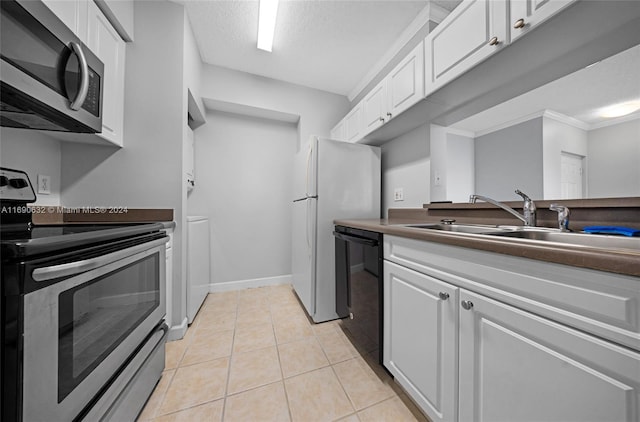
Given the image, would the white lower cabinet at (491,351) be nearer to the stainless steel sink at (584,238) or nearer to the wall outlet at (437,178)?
the stainless steel sink at (584,238)

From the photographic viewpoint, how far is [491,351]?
0.66m

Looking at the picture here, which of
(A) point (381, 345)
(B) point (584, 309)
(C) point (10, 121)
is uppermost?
(C) point (10, 121)

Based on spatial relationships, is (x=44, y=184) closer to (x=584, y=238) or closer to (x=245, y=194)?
(x=245, y=194)

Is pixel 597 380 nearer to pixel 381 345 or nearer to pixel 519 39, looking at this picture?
pixel 381 345

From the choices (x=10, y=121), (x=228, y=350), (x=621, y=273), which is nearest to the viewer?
(x=621, y=273)

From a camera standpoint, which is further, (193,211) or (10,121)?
(193,211)

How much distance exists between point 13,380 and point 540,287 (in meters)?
1.30

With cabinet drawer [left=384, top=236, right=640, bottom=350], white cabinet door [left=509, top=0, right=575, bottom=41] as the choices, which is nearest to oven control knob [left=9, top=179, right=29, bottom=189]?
cabinet drawer [left=384, top=236, right=640, bottom=350]

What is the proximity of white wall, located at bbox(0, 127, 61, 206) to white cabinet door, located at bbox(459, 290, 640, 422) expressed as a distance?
7.55 feet

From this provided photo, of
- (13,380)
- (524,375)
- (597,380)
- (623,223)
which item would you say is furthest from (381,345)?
(13,380)

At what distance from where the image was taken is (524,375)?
0.58m

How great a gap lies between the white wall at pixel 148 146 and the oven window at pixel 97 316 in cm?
71

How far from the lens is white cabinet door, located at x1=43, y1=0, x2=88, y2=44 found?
1034mm

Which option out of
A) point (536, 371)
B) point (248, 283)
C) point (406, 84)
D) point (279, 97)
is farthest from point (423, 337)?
point (279, 97)
